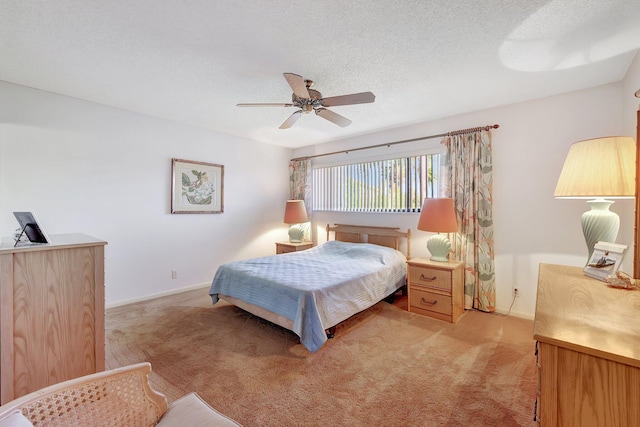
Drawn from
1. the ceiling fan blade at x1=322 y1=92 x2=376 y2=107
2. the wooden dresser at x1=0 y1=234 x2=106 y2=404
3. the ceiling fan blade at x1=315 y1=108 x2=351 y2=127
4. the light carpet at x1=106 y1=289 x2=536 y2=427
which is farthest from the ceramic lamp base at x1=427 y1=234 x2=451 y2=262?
the wooden dresser at x1=0 y1=234 x2=106 y2=404

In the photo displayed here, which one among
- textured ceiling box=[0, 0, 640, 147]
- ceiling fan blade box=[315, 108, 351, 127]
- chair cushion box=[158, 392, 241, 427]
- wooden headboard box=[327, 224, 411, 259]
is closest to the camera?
chair cushion box=[158, 392, 241, 427]

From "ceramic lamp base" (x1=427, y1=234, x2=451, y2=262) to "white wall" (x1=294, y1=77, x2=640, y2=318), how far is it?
Answer: 23.2 inches

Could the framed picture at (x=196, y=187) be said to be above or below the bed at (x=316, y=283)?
above

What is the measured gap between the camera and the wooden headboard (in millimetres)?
3939

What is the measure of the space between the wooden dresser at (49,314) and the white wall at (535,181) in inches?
154

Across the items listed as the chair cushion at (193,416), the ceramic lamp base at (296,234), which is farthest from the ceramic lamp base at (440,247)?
the chair cushion at (193,416)

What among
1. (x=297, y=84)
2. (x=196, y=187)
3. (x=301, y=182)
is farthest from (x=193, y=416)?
(x=301, y=182)

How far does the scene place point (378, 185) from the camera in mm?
4297

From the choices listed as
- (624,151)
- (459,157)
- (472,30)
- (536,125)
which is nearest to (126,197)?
(472,30)

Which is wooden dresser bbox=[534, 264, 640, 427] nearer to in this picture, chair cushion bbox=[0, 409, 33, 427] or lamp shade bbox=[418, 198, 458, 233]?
chair cushion bbox=[0, 409, 33, 427]

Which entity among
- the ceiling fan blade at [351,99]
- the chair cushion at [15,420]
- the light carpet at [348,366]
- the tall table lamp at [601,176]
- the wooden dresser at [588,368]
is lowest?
the light carpet at [348,366]

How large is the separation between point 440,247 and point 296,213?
2.49 metres

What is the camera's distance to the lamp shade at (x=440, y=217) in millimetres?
3049

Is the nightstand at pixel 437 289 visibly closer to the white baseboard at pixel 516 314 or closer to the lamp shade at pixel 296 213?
the white baseboard at pixel 516 314
